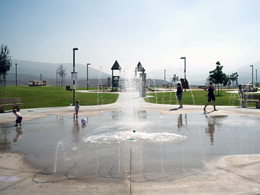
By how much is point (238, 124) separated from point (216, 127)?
4.22 feet

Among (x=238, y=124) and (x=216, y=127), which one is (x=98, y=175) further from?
(x=238, y=124)

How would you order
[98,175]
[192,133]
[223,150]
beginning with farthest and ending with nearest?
[192,133] → [223,150] → [98,175]

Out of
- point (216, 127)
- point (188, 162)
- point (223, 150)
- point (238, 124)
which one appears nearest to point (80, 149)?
point (188, 162)

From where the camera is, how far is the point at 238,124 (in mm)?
9938

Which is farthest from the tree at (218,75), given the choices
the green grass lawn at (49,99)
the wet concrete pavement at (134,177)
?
the wet concrete pavement at (134,177)

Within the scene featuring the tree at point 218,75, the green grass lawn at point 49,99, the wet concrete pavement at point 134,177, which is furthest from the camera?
the tree at point 218,75

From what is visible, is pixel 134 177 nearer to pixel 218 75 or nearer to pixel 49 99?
pixel 49 99

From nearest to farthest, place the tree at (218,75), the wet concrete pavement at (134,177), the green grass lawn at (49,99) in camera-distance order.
→ the wet concrete pavement at (134,177), the green grass lawn at (49,99), the tree at (218,75)

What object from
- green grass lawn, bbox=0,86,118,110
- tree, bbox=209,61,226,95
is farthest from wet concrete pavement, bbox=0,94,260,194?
tree, bbox=209,61,226,95

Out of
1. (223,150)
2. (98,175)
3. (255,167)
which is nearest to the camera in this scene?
(98,175)

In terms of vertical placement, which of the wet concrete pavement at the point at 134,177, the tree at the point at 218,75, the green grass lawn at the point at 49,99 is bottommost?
the wet concrete pavement at the point at 134,177

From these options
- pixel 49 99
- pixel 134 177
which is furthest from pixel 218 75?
pixel 134 177

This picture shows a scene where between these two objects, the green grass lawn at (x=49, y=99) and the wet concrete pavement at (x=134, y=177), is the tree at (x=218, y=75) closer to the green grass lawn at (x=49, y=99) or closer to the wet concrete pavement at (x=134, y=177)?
the green grass lawn at (x=49, y=99)

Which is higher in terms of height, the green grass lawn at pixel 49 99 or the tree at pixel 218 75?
the tree at pixel 218 75
